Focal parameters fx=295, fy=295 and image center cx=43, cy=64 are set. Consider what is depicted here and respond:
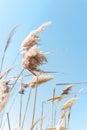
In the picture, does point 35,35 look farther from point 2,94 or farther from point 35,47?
point 2,94

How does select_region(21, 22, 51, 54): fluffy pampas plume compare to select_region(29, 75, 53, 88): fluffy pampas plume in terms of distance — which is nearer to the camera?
select_region(21, 22, 51, 54): fluffy pampas plume

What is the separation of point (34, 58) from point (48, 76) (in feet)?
3.10

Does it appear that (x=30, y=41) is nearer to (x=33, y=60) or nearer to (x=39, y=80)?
(x=33, y=60)

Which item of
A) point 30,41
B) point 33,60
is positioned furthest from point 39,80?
point 33,60

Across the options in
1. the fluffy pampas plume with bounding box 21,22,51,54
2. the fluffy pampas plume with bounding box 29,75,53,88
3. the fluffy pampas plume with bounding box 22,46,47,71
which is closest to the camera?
the fluffy pampas plume with bounding box 22,46,47,71

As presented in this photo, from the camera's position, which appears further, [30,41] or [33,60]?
[30,41]

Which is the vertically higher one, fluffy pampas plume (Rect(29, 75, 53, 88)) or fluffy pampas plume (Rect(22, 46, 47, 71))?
fluffy pampas plume (Rect(22, 46, 47, 71))

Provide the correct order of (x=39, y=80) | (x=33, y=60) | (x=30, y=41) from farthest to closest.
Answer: (x=39, y=80) < (x=30, y=41) < (x=33, y=60)

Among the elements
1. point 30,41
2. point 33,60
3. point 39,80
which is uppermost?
point 30,41

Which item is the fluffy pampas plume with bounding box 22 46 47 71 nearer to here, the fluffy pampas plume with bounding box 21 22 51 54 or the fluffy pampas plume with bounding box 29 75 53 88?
the fluffy pampas plume with bounding box 21 22 51 54

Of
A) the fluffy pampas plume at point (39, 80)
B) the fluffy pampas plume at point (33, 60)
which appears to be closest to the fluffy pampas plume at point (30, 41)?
the fluffy pampas plume at point (33, 60)

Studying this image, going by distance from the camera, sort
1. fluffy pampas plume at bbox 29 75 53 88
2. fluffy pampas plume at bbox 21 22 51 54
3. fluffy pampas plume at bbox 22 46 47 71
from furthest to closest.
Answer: fluffy pampas plume at bbox 29 75 53 88 < fluffy pampas plume at bbox 21 22 51 54 < fluffy pampas plume at bbox 22 46 47 71

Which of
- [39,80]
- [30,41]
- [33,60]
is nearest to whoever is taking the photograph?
[33,60]

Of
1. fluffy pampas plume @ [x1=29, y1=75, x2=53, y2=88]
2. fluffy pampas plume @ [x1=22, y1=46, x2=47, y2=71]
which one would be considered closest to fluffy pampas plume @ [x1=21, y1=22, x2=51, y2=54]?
fluffy pampas plume @ [x1=22, y1=46, x2=47, y2=71]
